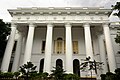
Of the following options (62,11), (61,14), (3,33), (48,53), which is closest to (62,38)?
(61,14)

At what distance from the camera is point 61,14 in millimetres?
19812

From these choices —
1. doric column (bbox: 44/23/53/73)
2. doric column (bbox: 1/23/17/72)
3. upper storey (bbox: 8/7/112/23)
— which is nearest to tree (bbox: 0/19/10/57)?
doric column (bbox: 1/23/17/72)

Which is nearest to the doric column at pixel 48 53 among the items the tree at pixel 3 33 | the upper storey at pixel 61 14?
the upper storey at pixel 61 14

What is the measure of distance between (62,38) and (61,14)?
466 cm

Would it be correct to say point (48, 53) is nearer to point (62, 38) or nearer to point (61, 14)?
point (62, 38)

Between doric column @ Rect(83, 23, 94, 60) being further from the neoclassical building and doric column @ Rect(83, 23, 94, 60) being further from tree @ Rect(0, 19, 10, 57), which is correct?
tree @ Rect(0, 19, 10, 57)

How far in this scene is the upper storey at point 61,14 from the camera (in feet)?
Result: 64.2

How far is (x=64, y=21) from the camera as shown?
767 inches

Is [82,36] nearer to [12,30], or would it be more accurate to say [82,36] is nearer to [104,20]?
[104,20]

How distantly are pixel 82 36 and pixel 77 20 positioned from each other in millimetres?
4365

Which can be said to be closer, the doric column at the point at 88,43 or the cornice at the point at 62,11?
the doric column at the point at 88,43

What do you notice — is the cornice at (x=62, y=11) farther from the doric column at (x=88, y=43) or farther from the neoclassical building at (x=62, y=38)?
the doric column at (x=88, y=43)

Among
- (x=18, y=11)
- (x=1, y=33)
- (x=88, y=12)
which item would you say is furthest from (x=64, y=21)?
(x=1, y=33)

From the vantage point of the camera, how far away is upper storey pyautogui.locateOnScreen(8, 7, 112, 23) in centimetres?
1958
